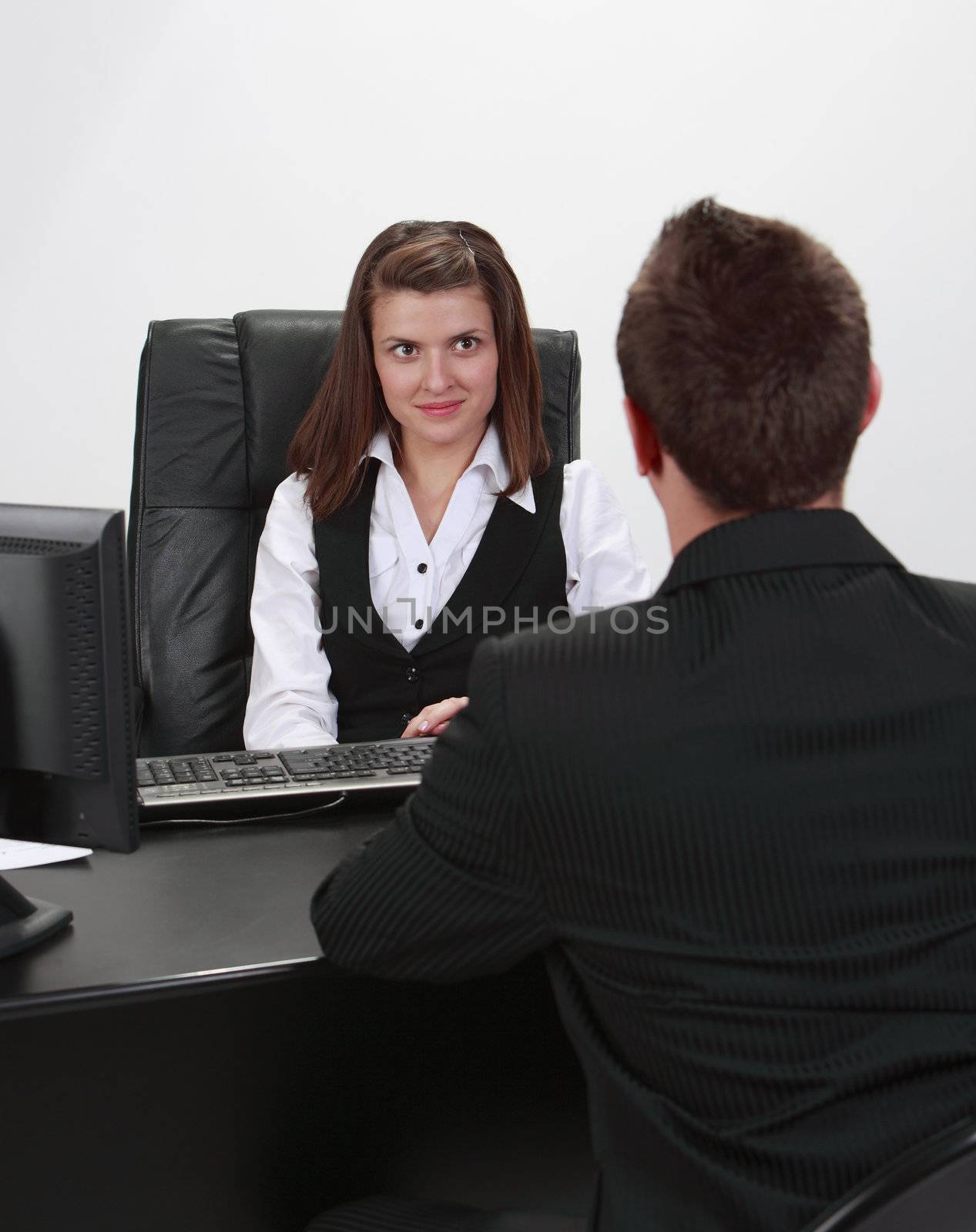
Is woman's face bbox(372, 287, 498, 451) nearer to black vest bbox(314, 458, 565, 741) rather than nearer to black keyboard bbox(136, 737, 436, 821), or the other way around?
black vest bbox(314, 458, 565, 741)

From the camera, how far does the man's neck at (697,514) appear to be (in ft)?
2.53

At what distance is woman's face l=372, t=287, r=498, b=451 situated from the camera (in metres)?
1.79

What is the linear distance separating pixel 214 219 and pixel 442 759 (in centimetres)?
222

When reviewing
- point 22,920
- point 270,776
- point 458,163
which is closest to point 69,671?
point 22,920

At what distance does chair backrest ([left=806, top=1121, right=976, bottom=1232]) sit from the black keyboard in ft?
2.46

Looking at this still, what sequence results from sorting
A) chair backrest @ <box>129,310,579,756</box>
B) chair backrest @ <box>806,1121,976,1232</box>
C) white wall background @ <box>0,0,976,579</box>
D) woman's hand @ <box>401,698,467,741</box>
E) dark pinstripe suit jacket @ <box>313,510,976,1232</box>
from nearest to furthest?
chair backrest @ <box>806,1121,976,1232</box>
dark pinstripe suit jacket @ <box>313,510,976,1232</box>
woman's hand @ <box>401,698,467,741</box>
chair backrest @ <box>129,310,579,756</box>
white wall background @ <box>0,0,976,579</box>

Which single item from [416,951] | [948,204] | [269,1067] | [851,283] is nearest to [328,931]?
[416,951]

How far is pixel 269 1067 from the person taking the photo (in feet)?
3.76

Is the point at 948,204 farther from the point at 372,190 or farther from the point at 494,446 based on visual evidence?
the point at 494,446

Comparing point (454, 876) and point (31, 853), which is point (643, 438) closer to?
point (454, 876)

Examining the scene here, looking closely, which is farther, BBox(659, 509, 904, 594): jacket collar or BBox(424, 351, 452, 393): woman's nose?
BBox(424, 351, 452, 393): woman's nose

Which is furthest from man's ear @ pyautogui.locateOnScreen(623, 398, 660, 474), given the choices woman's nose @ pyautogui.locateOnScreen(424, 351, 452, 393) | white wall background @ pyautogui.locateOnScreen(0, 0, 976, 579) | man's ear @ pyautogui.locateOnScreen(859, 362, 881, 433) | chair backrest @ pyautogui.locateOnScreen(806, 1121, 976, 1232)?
white wall background @ pyautogui.locateOnScreen(0, 0, 976, 579)

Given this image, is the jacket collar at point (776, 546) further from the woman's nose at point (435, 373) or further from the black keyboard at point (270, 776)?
the woman's nose at point (435, 373)

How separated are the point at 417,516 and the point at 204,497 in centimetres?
32
